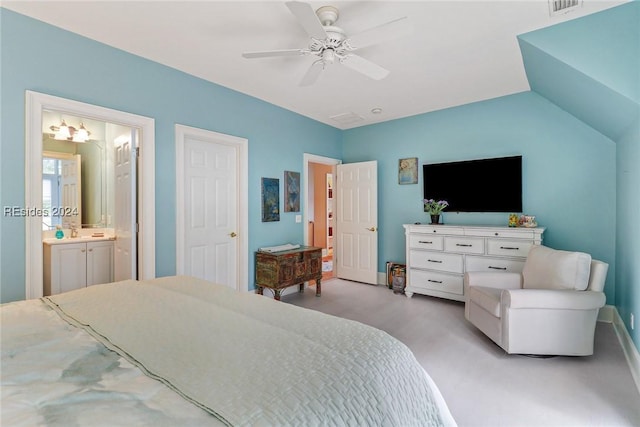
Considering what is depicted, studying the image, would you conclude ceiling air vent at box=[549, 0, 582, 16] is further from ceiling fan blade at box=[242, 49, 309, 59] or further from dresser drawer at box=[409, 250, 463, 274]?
dresser drawer at box=[409, 250, 463, 274]

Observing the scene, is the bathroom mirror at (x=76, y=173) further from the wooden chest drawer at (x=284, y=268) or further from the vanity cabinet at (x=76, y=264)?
the wooden chest drawer at (x=284, y=268)

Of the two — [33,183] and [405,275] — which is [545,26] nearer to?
[405,275]

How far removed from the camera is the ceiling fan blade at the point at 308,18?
175 centimetres

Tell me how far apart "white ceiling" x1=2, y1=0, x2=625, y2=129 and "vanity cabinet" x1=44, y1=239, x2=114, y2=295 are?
7.35 ft

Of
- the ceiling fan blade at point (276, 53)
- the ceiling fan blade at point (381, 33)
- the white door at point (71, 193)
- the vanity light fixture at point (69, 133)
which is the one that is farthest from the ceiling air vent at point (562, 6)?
the white door at point (71, 193)

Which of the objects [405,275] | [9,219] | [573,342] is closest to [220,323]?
[9,219]

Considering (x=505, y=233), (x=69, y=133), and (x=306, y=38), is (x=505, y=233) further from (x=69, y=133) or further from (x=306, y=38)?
(x=69, y=133)

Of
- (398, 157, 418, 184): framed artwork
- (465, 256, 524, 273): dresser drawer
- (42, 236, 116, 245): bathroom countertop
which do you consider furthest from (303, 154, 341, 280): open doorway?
(42, 236, 116, 245): bathroom countertop

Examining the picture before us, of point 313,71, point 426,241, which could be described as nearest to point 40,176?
point 313,71

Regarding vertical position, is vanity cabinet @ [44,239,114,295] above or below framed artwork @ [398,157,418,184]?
below

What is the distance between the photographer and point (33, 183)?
7.68ft

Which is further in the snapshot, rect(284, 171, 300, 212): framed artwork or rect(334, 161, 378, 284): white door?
rect(334, 161, 378, 284): white door

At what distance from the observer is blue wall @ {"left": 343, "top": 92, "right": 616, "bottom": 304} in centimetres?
336

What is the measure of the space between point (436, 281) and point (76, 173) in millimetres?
4918
